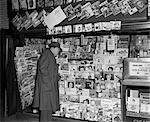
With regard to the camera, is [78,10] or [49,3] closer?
[78,10]

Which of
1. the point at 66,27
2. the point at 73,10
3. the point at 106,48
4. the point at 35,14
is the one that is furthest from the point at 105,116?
the point at 35,14

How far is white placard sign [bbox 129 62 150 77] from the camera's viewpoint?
2.05 m

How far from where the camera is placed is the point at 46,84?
2.49 meters

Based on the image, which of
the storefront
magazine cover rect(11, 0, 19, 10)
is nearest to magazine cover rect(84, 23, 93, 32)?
the storefront

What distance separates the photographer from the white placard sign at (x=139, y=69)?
80.7 inches

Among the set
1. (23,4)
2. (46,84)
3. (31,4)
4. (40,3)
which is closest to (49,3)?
(40,3)

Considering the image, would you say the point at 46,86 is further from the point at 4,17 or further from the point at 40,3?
the point at 4,17

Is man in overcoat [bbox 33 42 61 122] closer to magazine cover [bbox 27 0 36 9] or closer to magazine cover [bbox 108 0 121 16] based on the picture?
magazine cover [bbox 27 0 36 9]

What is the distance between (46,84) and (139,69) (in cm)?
108

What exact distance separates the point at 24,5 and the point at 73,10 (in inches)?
28.5

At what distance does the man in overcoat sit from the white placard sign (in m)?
0.94

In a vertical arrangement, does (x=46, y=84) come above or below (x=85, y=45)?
below

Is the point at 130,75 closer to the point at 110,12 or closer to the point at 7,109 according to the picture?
the point at 110,12

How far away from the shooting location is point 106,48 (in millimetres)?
2557
